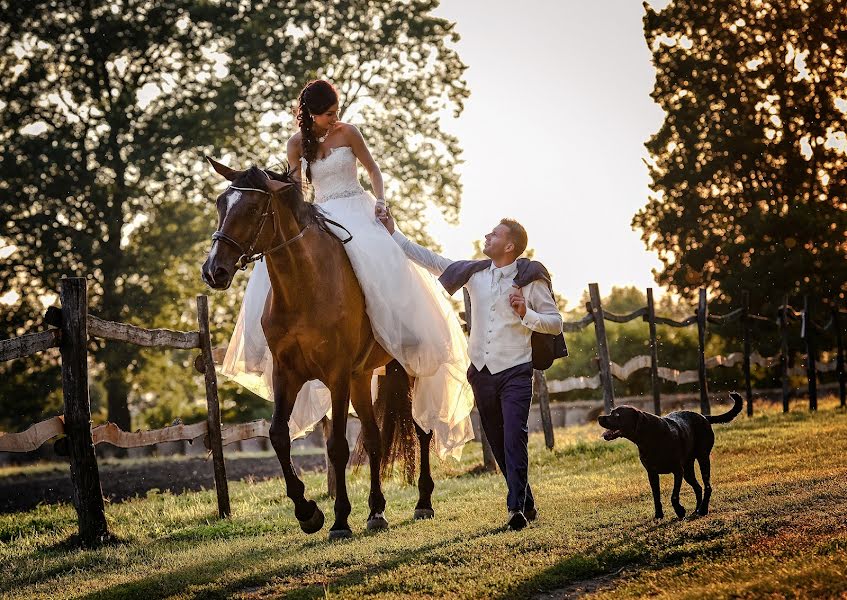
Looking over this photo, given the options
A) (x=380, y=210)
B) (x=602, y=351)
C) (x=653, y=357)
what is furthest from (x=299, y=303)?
(x=653, y=357)

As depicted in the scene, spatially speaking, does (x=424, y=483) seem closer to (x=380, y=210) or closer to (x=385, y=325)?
(x=385, y=325)

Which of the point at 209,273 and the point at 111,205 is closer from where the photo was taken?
the point at 209,273

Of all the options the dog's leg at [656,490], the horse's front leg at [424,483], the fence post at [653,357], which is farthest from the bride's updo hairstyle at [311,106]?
the fence post at [653,357]

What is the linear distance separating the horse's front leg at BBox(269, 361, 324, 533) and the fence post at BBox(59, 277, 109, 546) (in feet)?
6.61

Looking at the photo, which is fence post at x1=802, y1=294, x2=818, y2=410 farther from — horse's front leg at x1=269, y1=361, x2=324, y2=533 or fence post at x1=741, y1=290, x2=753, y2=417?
horse's front leg at x1=269, y1=361, x2=324, y2=533

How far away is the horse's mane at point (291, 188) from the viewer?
687 centimetres

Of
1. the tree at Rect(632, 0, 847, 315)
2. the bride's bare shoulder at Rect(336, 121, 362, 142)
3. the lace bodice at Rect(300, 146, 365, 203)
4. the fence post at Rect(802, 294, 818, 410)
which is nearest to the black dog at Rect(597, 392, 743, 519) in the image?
the lace bodice at Rect(300, 146, 365, 203)

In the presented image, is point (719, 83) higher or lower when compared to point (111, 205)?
higher

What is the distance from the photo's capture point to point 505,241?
745 cm

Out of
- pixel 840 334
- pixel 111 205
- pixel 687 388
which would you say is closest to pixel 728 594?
pixel 840 334

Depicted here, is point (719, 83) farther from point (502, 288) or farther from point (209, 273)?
point (209, 273)

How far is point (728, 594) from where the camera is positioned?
458cm

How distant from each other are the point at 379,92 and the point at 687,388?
11.0m

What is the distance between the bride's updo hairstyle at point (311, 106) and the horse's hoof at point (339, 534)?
308cm
